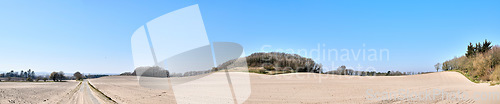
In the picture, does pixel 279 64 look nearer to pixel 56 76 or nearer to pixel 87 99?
pixel 87 99

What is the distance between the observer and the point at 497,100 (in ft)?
21.1

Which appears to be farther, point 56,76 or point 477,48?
point 56,76

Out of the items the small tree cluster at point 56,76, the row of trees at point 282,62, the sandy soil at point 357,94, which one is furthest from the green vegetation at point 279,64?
the small tree cluster at point 56,76

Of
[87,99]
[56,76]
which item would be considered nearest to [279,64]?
[87,99]

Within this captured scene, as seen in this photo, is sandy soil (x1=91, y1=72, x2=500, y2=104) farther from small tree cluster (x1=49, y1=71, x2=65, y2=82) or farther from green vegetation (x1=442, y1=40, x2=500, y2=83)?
small tree cluster (x1=49, y1=71, x2=65, y2=82)

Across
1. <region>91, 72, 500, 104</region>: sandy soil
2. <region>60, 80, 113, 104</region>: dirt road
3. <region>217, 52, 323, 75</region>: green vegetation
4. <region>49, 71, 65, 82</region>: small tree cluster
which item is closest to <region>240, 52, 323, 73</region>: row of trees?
<region>217, 52, 323, 75</region>: green vegetation

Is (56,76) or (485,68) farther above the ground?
(485,68)

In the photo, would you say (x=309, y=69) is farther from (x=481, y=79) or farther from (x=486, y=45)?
(x=486, y=45)

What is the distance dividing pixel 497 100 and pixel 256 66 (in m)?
21.2

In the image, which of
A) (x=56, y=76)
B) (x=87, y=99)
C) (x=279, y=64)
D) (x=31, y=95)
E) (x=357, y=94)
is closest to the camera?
(x=87, y=99)

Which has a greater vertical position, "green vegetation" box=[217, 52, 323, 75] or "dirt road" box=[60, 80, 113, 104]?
"green vegetation" box=[217, 52, 323, 75]

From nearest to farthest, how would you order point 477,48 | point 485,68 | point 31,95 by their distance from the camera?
point 31,95 → point 485,68 → point 477,48

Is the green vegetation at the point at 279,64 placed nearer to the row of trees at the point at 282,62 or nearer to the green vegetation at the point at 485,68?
the row of trees at the point at 282,62

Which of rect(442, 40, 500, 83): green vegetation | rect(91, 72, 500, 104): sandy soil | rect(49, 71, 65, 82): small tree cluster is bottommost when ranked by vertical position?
rect(49, 71, 65, 82): small tree cluster
